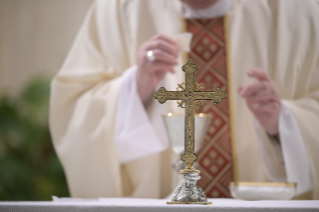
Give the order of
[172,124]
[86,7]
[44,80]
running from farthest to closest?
[44,80]
[86,7]
[172,124]

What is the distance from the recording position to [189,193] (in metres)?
1.10

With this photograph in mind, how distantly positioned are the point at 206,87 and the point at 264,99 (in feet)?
1.14

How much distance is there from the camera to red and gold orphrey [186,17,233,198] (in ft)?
7.05

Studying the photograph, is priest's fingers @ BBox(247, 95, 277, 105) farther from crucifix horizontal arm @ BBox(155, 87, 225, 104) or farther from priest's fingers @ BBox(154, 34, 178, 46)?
crucifix horizontal arm @ BBox(155, 87, 225, 104)

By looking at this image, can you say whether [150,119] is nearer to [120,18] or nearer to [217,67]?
[217,67]

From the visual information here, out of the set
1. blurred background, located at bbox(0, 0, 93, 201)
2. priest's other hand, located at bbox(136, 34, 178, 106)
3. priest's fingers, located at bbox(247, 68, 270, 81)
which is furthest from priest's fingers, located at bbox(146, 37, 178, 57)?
blurred background, located at bbox(0, 0, 93, 201)

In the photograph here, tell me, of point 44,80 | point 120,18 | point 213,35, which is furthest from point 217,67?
point 44,80

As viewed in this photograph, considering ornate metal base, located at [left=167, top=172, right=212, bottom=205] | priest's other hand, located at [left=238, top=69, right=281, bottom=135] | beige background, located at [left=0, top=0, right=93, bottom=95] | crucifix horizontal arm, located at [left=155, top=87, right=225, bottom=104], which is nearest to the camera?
ornate metal base, located at [left=167, top=172, right=212, bottom=205]

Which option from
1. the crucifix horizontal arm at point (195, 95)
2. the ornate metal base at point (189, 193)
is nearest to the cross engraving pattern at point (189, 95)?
the crucifix horizontal arm at point (195, 95)

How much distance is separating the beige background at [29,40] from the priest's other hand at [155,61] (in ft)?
2.64

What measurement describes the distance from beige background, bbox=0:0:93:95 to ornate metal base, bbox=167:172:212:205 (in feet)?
5.78

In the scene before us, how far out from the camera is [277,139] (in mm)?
2062

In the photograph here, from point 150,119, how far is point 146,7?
672 mm

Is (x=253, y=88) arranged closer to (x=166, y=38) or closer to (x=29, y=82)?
(x=166, y=38)
